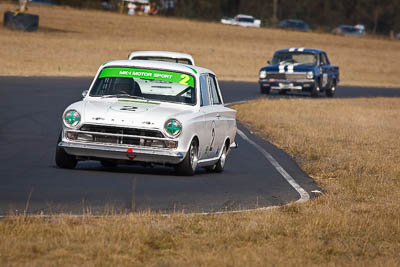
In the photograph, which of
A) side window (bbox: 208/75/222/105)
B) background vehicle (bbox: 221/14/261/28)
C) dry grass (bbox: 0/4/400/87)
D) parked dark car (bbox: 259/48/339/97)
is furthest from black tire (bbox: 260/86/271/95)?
background vehicle (bbox: 221/14/261/28)

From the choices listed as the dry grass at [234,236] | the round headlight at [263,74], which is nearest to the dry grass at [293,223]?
the dry grass at [234,236]

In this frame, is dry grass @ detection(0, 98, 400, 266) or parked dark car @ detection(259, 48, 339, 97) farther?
parked dark car @ detection(259, 48, 339, 97)

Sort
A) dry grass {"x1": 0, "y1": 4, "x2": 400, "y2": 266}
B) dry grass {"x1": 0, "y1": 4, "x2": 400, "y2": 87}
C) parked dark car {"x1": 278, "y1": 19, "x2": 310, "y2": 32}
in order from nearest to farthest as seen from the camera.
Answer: dry grass {"x1": 0, "y1": 4, "x2": 400, "y2": 266}, dry grass {"x1": 0, "y1": 4, "x2": 400, "y2": 87}, parked dark car {"x1": 278, "y1": 19, "x2": 310, "y2": 32}

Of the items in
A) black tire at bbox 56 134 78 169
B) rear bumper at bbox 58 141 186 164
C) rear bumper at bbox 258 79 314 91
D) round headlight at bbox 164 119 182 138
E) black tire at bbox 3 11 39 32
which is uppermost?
round headlight at bbox 164 119 182 138

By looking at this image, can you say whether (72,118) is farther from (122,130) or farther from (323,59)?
(323,59)

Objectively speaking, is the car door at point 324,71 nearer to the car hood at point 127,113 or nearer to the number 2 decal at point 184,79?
the number 2 decal at point 184,79

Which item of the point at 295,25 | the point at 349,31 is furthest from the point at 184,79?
the point at 349,31

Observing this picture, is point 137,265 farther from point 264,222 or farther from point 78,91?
point 78,91

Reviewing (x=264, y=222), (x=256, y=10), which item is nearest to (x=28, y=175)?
(x=264, y=222)

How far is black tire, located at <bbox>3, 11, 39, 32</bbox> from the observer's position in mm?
57256

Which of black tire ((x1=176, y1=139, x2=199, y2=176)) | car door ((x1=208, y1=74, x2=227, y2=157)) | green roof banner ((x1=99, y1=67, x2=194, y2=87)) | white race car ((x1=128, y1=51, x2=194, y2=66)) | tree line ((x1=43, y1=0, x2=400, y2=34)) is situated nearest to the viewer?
black tire ((x1=176, y1=139, x2=199, y2=176))

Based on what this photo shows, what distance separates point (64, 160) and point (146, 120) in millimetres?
1206

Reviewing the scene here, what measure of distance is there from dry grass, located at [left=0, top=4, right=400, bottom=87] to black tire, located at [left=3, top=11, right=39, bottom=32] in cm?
68

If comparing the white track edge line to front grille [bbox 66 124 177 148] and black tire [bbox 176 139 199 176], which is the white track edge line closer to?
black tire [bbox 176 139 199 176]
